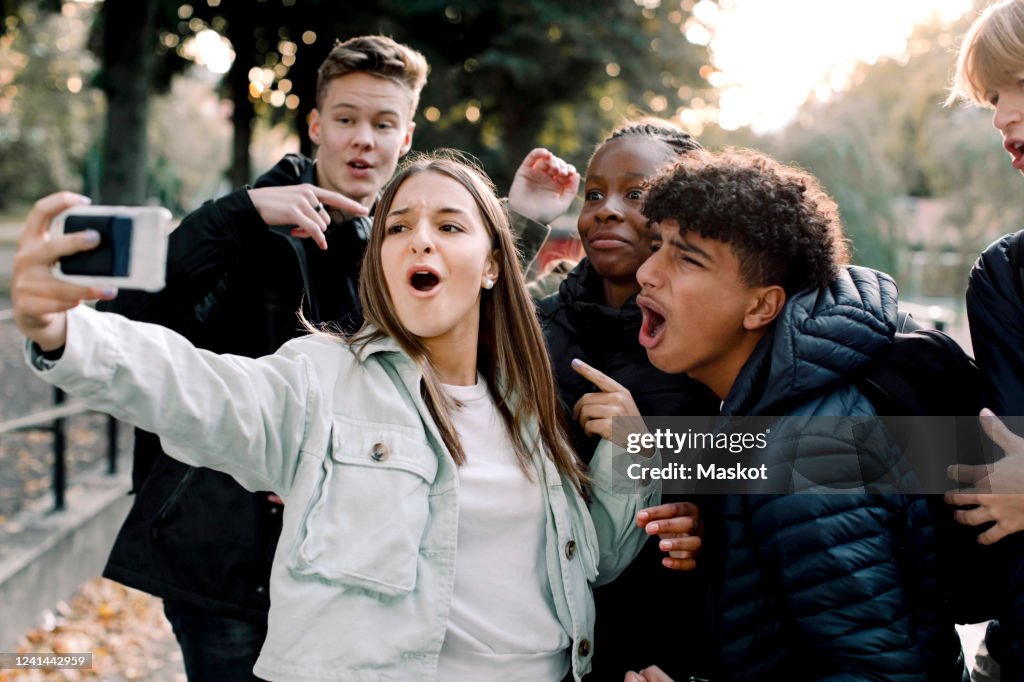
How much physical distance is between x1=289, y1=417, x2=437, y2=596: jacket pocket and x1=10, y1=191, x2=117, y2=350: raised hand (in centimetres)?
68

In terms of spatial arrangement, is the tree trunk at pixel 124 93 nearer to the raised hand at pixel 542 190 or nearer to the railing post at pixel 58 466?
the railing post at pixel 58 466

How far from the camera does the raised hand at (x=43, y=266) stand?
149 cm

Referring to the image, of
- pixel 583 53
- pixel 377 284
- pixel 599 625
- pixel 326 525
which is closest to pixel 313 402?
pixel 326 525

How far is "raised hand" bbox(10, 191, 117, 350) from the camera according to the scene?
4.88ft

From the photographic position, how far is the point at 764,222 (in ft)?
7.54

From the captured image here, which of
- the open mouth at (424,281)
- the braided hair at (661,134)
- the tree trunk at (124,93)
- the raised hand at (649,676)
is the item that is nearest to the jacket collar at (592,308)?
the braided hair at (661,134)

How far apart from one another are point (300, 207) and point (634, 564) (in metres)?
1.38

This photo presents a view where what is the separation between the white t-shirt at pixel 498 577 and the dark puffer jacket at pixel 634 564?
1.20ft

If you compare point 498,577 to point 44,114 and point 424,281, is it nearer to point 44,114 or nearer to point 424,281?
point 424,281

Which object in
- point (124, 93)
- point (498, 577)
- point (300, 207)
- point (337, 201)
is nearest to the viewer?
point (498, 577)

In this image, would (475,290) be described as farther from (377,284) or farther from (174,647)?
(174,647)

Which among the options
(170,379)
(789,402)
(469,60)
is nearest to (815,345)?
(789,402)

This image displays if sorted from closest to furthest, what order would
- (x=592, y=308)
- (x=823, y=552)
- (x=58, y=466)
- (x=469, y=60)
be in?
(x=823, y=552) → (x=592, y=308) → (x=58, y=466) → (x=469, y=60)

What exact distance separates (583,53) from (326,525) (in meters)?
12.4
